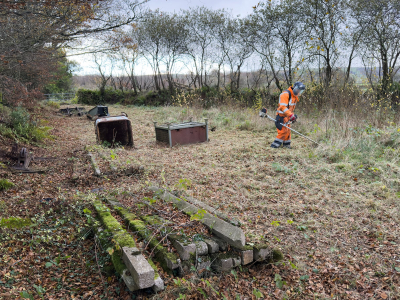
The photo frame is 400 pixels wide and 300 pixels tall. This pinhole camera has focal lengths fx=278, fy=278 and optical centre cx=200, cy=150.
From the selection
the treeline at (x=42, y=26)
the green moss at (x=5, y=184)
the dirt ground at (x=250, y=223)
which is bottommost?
the dirt ground at (x=250, y=223)

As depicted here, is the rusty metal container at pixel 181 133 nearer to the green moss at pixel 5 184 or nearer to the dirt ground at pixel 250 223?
the dirt ground at pixel 250 223

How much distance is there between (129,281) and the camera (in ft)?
7.71

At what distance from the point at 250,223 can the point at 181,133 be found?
562 cm

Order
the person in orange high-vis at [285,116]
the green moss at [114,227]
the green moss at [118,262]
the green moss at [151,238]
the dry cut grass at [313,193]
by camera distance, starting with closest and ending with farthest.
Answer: the green moss at [118,262]
the green moss at [151,238]
the green moss at [114,227]
the dry cut grass at [313,193]
the person in orange high-vis at [285,116]

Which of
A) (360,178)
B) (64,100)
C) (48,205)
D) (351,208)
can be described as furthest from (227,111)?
(64,100)

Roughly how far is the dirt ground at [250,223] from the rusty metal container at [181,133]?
4.80 ft

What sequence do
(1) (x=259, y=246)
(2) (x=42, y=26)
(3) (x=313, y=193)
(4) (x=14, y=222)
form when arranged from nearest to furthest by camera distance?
(1) (x=259, y=246) < (4) (x=14, y=222) < (3) (x=313, y=193) < (2) (x=42, y=26)

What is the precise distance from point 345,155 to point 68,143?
8.46m

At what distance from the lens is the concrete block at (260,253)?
2.88 m

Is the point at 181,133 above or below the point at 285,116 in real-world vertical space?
below

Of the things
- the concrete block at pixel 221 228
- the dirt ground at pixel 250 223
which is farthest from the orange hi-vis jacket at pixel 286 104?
the concrete block at pixel 221 228

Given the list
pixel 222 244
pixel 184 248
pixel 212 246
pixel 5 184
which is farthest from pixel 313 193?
pixel 5 184

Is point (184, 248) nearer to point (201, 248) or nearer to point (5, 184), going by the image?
point (201, 248)

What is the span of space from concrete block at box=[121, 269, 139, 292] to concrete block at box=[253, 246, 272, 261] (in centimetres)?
126
